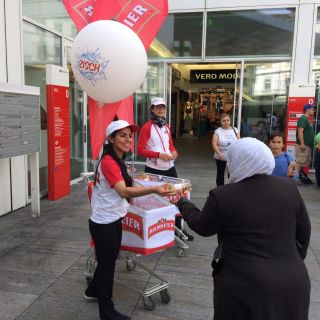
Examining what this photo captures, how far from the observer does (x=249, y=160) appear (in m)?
1.79

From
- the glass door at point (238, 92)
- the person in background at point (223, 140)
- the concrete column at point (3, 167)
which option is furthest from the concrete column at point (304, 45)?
the concrete column at point (3, 167)

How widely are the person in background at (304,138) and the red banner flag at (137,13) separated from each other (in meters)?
5.11

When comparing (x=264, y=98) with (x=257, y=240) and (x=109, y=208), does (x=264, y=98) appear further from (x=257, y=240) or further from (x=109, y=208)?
(x=257, y=240)

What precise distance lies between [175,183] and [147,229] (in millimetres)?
490

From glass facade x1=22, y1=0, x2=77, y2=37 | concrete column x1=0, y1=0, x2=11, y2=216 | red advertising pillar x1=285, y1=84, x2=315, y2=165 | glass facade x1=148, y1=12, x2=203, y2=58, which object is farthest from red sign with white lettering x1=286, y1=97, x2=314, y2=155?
concrete column x1=0, y1=0, x2=11, y2=216

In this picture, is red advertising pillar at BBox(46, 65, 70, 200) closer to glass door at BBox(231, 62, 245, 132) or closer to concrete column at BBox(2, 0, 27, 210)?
concrete column at BBox(2, 0, 27, 210)

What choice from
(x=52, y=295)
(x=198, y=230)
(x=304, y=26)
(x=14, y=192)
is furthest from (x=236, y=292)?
(x=304, y=26)

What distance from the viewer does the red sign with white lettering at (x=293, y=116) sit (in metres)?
8.53

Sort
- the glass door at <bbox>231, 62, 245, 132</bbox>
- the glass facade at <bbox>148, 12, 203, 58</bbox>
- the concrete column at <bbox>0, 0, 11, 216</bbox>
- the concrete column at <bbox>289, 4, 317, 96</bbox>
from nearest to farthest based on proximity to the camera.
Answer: the concrete column at <bbox>0, 0, 11, 216</bbox>, the concrete column at <bbox>289, 4, 317, 96</bbox>, the glass door at <bbox>231, 62, 245, 132</bbox>, the glass facade at <bbox>148, 12, 203, 58</bbox>

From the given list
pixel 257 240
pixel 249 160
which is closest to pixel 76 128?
pixel 249 160

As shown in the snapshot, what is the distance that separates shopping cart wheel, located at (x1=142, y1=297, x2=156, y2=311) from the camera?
3.01 meters

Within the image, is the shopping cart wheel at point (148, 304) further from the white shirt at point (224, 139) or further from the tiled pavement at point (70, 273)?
the white shirt at point (224, 139)

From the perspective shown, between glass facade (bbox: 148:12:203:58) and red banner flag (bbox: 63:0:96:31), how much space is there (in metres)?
7.01

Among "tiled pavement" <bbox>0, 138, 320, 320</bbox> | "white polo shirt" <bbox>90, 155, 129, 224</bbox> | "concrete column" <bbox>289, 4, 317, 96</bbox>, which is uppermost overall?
"concrete column" <bbox>289, 4, 317, 96</bbox>
